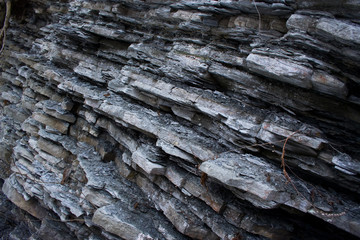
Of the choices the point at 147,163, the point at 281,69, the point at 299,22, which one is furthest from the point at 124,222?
the point at 299,22

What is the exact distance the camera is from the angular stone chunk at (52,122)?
7777 mm

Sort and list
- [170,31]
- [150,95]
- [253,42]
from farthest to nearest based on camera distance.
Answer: [170,31]
[150,95]
[253,42]

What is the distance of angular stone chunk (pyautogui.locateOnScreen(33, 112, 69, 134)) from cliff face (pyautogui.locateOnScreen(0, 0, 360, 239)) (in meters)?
0.03

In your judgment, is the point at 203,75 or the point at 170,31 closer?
the point at 203,75

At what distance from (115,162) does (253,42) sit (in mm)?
4093

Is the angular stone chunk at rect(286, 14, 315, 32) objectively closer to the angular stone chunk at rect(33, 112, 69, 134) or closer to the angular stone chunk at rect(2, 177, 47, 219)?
the angular stone chunk at rect(33, 112, 69, 134)

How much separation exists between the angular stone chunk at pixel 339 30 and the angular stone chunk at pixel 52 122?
6.51 metres

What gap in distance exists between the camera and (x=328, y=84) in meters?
3.90

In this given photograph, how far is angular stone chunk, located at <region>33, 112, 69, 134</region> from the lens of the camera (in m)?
7.78

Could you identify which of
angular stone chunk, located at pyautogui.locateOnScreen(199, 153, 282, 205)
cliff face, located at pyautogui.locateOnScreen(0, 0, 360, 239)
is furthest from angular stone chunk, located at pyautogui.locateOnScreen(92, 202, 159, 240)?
angular stone chunk, located at pyautogui.locateOnScreen(199, 153, 282, 205)

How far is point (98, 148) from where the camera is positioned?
7.08m

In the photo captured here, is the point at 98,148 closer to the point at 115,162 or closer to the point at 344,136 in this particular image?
the point at 115,162

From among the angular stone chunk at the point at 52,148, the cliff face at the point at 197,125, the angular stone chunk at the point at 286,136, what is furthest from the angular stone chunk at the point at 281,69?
the angular stone chunk at the point at 52,148

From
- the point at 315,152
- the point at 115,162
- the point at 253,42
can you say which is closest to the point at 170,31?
the point at 253,42
